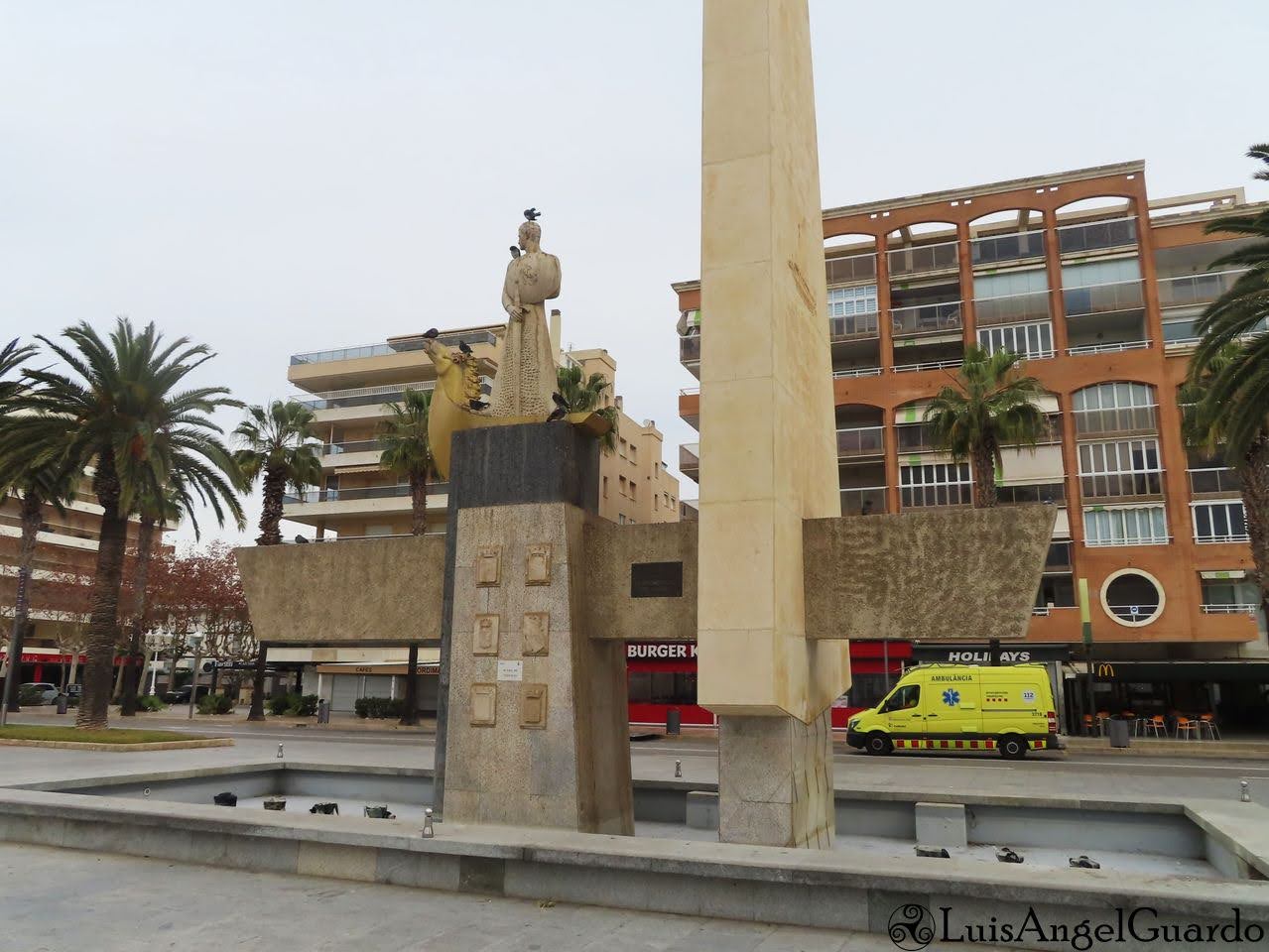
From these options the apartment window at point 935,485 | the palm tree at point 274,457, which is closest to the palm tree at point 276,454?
the palm tree at point 274,457

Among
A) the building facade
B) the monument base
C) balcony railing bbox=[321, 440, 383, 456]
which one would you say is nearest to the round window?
the building facade

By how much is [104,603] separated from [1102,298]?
43.7 metres

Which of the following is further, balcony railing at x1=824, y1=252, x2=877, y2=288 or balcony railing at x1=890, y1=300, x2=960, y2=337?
balcony railing at x1=824, y1=252, x2=877, y2=288

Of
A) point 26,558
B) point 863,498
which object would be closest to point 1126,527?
point 863,498

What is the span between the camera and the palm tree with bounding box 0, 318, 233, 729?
1121 inches

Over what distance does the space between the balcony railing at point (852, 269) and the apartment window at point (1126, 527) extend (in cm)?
1614

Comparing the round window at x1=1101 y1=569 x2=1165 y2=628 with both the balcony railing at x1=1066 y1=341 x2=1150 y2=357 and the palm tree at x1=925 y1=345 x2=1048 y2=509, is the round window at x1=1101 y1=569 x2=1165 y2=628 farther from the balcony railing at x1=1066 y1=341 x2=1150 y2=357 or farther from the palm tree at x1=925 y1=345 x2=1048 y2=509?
the balcony railing at x1=1066 y1=341 x2=1150 y2=357

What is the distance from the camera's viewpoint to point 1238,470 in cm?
3036

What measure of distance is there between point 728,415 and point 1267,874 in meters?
6.23

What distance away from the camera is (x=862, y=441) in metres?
45.2

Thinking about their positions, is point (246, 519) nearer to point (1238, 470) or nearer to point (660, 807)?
point (660, 807)

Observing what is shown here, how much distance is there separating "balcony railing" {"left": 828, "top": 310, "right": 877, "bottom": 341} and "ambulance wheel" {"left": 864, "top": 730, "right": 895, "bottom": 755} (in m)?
22.9

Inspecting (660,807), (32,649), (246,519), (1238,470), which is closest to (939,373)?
(1238,470)

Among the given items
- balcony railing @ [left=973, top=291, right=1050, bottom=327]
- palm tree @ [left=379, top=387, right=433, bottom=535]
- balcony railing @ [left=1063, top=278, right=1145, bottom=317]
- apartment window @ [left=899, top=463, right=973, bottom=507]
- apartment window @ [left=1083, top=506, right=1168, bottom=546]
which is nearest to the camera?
apartment window @ [left=1083, top=506, right=1168, bottom=546]
